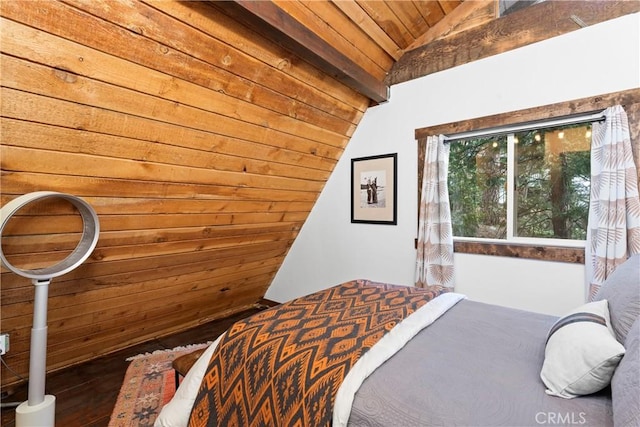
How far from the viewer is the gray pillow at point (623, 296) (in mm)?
1074

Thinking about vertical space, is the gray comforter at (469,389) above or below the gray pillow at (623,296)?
below

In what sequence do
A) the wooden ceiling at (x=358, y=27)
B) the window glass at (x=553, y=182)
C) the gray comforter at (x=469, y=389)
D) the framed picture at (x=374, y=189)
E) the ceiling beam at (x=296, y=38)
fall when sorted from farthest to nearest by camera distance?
the framed picture at (x=374, y=189) < the window glass at (x=553, y=182) < the wooden ceiling at (x=358, y=27) < the ceiling beam at (x=296, y=38) < the gray comforter at (x=469, y=389)

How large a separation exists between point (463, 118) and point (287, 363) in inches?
90.3

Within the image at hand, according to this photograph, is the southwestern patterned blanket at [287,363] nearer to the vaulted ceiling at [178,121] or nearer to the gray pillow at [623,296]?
the gray pillow at [623,296]

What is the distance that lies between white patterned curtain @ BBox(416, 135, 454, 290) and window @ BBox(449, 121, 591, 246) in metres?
0.21

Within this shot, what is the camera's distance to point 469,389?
3.32ft

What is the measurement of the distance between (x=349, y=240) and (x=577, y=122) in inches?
80.8

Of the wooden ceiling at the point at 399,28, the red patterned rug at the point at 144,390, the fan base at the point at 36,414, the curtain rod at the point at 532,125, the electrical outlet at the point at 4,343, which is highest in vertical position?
the wooden ceiling at the point at 399,28

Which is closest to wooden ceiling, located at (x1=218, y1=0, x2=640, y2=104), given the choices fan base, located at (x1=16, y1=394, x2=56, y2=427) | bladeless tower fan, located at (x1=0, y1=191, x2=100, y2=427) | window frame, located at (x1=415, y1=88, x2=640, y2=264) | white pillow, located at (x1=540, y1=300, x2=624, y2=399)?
window frame, located at (x1=415, y1=88, x2=640, y2=264)

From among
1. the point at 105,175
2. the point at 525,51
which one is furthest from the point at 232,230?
the point at 525,51

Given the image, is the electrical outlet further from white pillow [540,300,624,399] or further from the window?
the window

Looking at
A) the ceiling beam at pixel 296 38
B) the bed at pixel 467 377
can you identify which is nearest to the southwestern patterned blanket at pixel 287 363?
the bed at pixel 467 377

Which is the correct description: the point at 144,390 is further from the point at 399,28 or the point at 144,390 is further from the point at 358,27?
the point at 399,28

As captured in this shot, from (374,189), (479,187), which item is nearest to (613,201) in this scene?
(479,187)
